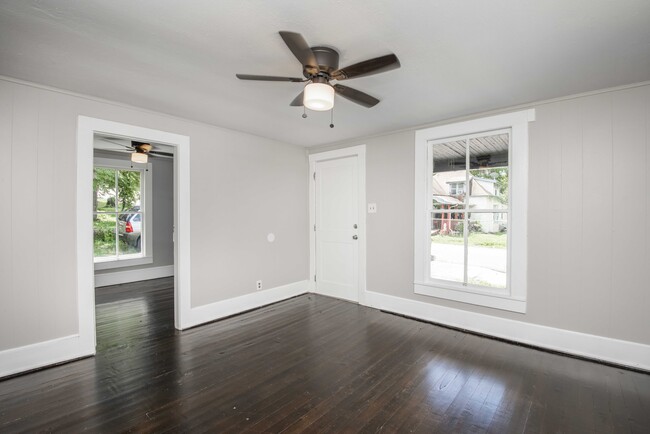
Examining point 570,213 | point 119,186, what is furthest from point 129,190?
point 570,213

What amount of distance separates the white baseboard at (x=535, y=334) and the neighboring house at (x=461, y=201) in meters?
0.98

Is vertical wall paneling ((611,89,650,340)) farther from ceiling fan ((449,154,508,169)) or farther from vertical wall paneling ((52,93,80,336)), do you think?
vertical wall paneling ((52,93,80,336))

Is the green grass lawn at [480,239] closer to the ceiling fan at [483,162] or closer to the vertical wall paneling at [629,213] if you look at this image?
the ceiling fan at [483,162]

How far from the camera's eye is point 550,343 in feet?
9.53

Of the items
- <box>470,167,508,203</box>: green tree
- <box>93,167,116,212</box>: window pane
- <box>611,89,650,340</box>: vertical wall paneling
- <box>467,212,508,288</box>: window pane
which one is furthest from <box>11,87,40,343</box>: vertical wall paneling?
<box>611,89,650,340</box>: vertical wall paneling

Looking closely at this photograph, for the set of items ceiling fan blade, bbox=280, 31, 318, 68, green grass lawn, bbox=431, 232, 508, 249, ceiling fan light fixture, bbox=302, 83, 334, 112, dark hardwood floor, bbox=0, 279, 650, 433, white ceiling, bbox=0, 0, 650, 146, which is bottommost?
dark hardwood floor, bbox=0, 279, 650, 433

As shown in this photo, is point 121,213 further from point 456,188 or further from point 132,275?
point 456,188

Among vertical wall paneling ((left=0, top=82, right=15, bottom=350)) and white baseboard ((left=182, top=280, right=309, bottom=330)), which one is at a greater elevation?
vertical wall paneling ((left=0, top=82, right=15, bottom=350))

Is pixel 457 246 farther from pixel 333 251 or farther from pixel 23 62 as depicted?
pixel 23 62

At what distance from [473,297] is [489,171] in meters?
1.43

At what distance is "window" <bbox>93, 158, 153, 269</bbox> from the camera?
5578 mm

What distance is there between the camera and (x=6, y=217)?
8.02 feet

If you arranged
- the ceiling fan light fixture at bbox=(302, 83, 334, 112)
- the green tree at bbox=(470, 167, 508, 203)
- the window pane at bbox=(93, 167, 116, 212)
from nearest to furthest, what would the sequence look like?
the ceiling fan light fixture at bbox=(302, 83, 334, 112)
the green tree at bbox=(470, 167, 508, 203)
the window pane at bbox=(93, 167, 116, 212)

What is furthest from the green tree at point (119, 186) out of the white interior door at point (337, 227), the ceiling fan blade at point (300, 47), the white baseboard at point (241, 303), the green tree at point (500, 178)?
the green tree at point (500, 178)
